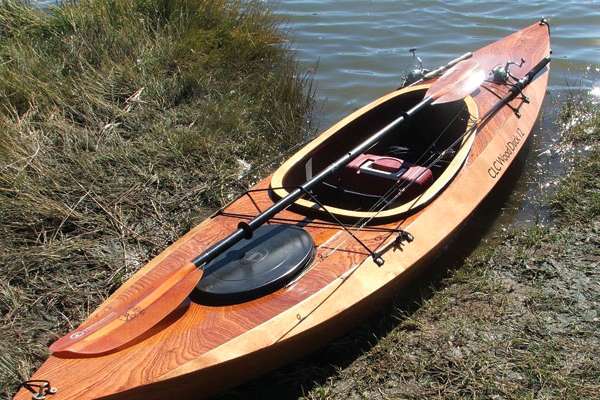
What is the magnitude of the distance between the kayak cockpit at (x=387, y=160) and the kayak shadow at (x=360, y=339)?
1.65ft

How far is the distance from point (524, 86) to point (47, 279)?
4.44 meters

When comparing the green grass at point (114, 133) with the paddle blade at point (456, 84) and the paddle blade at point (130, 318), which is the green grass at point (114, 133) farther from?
the paddle blade at point (456, 84)

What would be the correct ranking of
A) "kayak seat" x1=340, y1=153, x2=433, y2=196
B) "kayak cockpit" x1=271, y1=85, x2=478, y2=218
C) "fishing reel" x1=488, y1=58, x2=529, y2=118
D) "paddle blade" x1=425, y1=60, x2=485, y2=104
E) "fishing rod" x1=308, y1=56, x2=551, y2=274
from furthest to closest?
"fishing reel" x1=488, y1=58, x2=529, y2=118 → "paddle blade" x1=425, y1=60, x2=485, y2=104 → "kayak seat" x1=340, y1=153, x2=433, y2=196 → "kayak cockpit" x1=271, y1=85, x2=478, y2=218 → "fishing rod" x1=308, y1=56, x2=551, y2=274

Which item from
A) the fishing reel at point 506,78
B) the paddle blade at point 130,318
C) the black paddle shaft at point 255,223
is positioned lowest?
the paddle blade at point 130,318

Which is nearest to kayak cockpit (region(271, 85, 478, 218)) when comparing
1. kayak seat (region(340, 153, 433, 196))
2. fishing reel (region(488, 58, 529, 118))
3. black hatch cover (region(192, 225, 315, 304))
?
kayak seat (region(340, 153, 433, 196))

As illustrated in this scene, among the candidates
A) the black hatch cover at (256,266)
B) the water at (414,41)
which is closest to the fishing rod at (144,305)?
the black hatch cover at (256,266)

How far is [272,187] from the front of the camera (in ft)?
14.1

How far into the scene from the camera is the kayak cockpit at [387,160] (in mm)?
4430

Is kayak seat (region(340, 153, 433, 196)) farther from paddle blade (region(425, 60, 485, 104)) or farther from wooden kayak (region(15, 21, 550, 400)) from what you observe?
paddle blade (region(425, 60, 485, 104))

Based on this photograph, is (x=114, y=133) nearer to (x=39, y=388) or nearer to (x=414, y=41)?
(x=39, y=388)

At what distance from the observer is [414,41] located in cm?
862

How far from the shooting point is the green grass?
408 centimetres

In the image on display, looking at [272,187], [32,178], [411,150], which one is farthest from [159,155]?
[411,150]

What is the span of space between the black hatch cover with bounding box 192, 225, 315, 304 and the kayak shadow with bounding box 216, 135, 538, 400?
515mm
